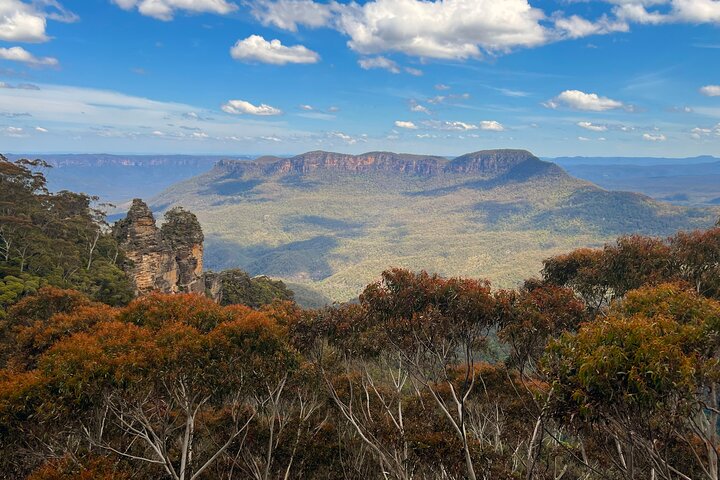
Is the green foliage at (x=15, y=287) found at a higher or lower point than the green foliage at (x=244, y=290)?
higher

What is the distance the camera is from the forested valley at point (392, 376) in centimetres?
824

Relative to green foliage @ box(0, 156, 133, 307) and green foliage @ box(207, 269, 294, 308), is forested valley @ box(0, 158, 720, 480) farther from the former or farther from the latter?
green foliage @ box(207, 269, 294, 308)

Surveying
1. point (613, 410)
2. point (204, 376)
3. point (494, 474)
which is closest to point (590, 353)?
point (613, 410)

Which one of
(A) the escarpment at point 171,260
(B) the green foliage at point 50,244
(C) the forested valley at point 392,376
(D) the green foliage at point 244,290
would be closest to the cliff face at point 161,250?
(A) the escarpment at point 171,260

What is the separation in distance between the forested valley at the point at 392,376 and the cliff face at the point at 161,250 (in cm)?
2673

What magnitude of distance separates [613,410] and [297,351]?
10.3 m

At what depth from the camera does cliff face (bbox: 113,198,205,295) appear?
45.6 meters

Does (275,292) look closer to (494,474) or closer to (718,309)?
(494,474)

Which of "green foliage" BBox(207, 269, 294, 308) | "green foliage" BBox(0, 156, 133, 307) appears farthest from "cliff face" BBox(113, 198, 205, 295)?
"green foliage" BBox(207, 269, 294, 308)

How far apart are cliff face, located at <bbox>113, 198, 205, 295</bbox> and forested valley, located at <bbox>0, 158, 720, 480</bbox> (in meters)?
26.7

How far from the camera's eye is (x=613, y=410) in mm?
8188

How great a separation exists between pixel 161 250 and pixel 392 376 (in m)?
38.6

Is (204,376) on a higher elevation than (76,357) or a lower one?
lower

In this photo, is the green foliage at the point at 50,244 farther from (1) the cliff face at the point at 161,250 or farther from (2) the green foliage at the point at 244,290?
(2) the green foliage at the point at 244,290
